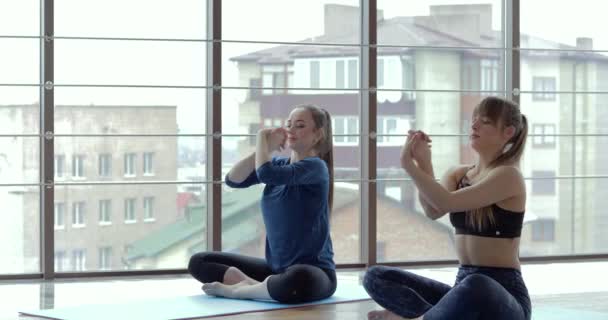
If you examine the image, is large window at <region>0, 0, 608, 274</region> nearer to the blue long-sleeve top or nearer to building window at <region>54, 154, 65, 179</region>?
building window at <region>54, 154, 65, 179</region>

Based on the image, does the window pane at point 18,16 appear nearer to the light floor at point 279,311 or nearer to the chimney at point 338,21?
the chimney at point 338,21

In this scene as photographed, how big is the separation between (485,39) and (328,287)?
9164 mm

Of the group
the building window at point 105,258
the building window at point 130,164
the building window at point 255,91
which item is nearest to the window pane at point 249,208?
the building window at point 255,91

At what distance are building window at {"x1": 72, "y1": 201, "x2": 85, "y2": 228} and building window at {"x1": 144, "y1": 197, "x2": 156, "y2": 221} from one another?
31.2 inches

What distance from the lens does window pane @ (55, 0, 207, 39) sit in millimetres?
10011

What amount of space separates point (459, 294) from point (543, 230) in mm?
13198

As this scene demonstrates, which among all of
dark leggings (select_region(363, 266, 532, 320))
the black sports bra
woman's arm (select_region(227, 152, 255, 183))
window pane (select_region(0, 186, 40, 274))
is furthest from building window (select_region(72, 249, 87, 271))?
the black sports bra

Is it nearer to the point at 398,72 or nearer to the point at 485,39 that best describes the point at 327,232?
the point at 398,72

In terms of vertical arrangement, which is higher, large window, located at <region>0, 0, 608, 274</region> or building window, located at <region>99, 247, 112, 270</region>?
large window, located at <region>0, 0, 608, 274</region>

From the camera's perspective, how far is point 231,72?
1057 centimetres

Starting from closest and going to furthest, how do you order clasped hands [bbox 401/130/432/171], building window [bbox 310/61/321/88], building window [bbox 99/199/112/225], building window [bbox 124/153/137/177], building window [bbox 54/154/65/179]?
clasped hands [bbox 401/130/432/171]
building window [bbox 310/61/321/88]
building window [bbox 54/154/65/179]
building window [bbox 124/153/137/177]
building window [bbox 99/199/112/225]

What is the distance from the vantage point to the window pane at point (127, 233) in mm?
11781

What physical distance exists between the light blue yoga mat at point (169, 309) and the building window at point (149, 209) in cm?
820

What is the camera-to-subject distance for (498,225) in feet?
12.3
